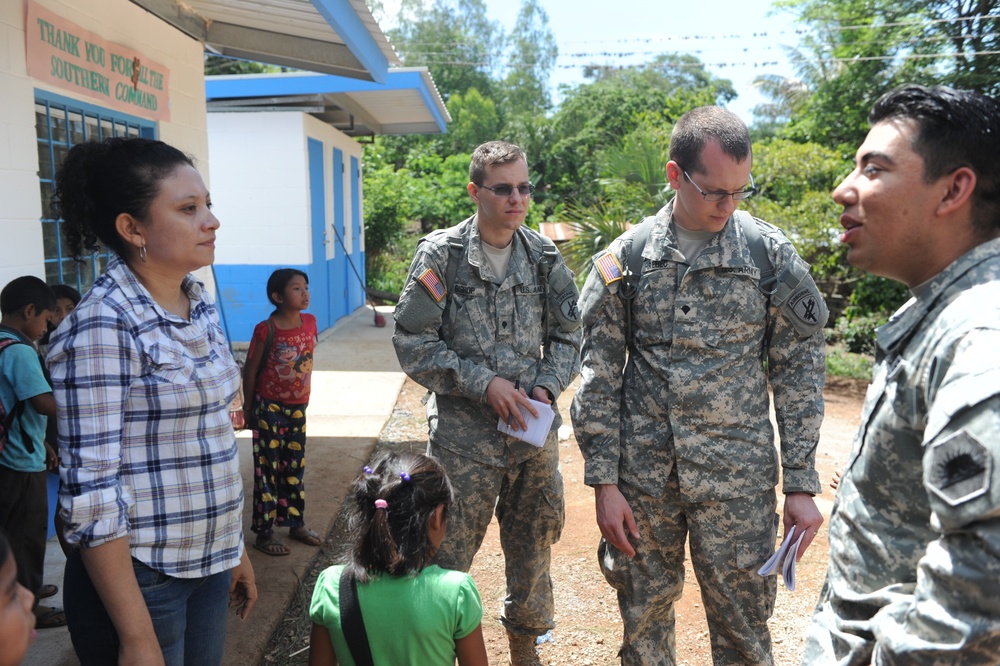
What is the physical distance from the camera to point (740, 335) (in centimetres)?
241

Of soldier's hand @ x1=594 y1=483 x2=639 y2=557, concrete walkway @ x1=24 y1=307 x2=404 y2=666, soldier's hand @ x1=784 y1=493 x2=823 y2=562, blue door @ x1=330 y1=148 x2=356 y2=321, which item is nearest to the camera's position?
soldier's hand @ x1=784 y1=493 x2=823 y2=562

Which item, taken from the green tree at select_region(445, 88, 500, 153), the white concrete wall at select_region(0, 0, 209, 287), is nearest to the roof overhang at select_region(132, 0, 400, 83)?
the white concrete wall at select_region(0, 0, 209, 287)

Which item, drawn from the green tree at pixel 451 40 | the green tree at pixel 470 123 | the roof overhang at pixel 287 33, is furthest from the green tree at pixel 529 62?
the roof overhang at pixel 287 33

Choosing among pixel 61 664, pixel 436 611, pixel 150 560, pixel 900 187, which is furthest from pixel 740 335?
pixel 61 664

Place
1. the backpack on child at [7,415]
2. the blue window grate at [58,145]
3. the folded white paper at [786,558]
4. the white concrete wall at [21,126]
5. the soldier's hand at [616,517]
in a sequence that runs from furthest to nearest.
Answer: the blue window grate at [58,145]
the white concrete wall at [21,126]
the backpack on child at [7,415]
the soldier's hand at [616,517]
the folded white paper at [786,558]

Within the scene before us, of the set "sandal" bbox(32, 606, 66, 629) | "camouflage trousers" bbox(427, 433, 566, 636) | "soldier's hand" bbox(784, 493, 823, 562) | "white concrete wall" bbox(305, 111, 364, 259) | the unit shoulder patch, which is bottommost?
"sandal" bbox(32, 606, 66, 629)

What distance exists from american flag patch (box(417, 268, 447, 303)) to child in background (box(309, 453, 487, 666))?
102 cm

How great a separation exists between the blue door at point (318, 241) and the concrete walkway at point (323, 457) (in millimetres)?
445

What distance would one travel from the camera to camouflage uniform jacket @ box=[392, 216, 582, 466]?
2854 mm

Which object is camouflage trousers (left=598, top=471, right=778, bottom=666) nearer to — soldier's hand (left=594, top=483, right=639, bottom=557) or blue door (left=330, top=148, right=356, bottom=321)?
soldier's hand (left=594, top=483, right=639, bottom=557)

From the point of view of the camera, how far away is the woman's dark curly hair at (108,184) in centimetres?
184

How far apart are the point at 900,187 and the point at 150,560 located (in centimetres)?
176

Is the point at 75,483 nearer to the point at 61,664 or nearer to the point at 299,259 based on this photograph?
the point at 61,664

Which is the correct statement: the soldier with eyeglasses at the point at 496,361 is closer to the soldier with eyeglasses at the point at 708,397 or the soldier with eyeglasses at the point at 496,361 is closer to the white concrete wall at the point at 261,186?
the soldier with eyeglasses at the point at 708,397
